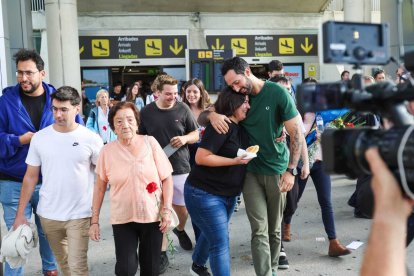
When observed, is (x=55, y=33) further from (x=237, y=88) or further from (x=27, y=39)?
(x=237, y=88)

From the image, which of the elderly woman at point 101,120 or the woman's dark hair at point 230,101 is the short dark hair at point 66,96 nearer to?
the woman's dark hair at point 230,101

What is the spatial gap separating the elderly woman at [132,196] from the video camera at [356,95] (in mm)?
2042

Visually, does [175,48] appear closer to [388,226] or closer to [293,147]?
[293,147]

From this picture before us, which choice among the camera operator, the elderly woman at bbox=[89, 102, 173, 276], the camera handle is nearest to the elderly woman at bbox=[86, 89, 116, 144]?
the elderly woman at bbox=[89, 102, 173, 276]

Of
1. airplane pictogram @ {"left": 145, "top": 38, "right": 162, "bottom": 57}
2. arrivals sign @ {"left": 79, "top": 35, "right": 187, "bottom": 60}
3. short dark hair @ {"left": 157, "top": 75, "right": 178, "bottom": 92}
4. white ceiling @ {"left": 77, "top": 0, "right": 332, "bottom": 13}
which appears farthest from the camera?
airplane pictogram @ {"left": 145, "top": 38, "right": 162, "bottom": 57}

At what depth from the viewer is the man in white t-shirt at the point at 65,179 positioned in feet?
12.0

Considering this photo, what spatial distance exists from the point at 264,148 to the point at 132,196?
3.53 feet

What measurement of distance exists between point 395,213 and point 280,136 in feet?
8.75

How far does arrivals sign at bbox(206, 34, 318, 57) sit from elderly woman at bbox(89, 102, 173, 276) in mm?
14554

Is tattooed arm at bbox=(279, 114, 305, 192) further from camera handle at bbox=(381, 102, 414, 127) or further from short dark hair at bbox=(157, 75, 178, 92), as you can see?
camera handle at bbox=(381, 102, 414, 127)

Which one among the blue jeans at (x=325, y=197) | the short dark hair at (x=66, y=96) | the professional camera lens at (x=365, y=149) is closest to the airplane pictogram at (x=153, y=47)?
the blue jeans at (x=325, y=197)

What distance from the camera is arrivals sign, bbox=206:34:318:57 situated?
17891mm

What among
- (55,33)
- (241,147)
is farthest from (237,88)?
(55,33)

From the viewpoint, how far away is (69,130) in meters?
3.76
